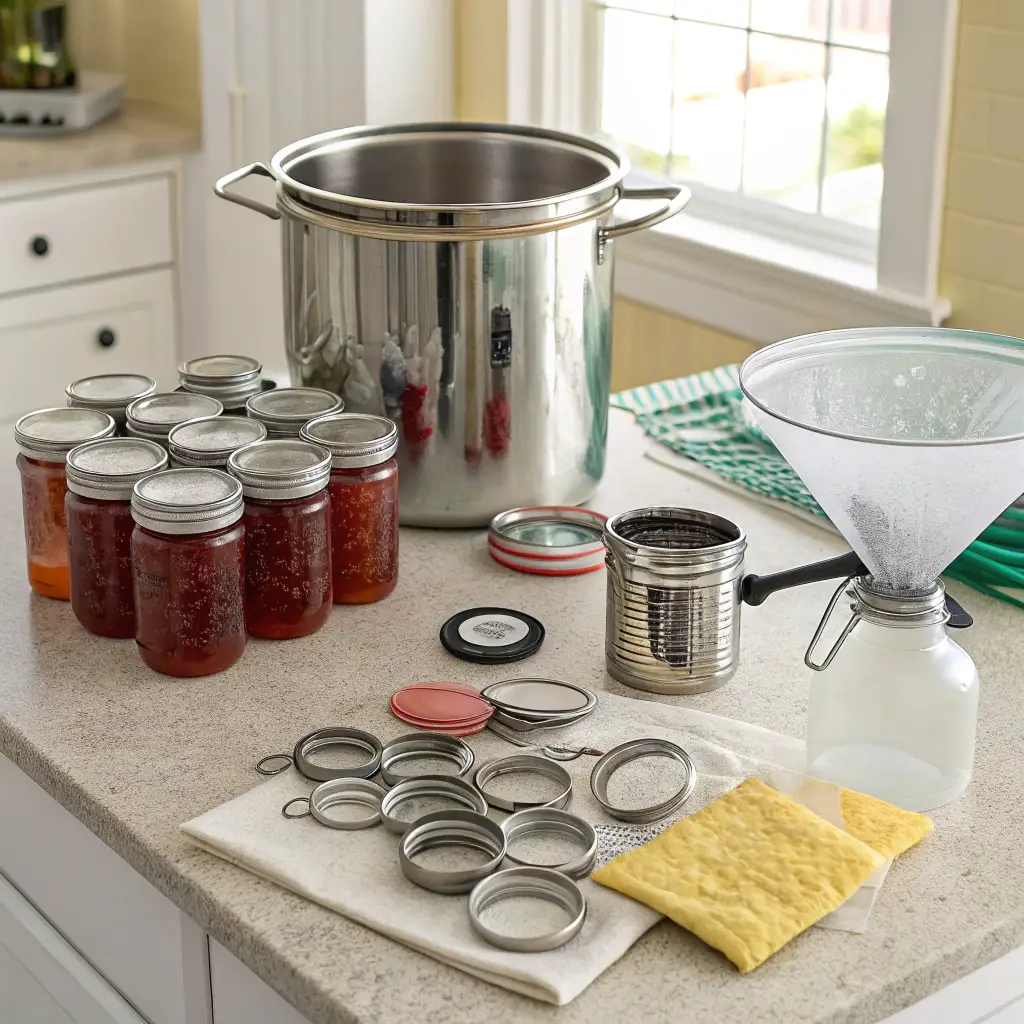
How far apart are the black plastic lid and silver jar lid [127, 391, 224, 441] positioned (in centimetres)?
29

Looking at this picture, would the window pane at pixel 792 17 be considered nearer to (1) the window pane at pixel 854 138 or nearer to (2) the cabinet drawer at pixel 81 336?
(1) the window pane at pixel 854 138

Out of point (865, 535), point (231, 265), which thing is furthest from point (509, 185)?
point (231, 265)

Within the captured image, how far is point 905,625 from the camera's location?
0.94 m

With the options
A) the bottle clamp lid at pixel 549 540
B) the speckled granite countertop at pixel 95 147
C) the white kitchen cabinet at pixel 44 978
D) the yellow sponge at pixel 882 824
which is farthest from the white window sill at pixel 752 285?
the white kitchen cabinet at pixel 44 978

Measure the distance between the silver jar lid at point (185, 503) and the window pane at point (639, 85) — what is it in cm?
158

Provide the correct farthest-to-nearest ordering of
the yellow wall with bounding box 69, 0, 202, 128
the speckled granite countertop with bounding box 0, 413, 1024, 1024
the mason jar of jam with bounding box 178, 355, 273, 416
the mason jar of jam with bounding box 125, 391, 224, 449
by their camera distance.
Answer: the yellow wall with bounding box 69, 0, 202, 128, the mason jar of jam with bounding box 178, 355, 273, 416, the mason jar of jam with bounding box 125, 391, 224, 449, the speckled granite countertop with bounding box 0, 413, 1024, 1024

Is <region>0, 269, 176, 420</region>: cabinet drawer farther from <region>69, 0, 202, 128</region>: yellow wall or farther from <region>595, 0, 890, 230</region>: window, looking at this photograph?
<region>595, 0, 890, 230</region>: window

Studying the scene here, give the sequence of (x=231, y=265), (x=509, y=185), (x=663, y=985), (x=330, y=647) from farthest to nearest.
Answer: (x=231, y=265), (x=509, y=185), (x=330, y=647), (x=663, y=985)

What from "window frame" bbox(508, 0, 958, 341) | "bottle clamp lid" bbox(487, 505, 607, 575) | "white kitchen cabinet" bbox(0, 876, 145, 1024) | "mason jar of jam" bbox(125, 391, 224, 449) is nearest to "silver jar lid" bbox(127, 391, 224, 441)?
"mason jar of jam" bbox(125, 391, 224, 449)

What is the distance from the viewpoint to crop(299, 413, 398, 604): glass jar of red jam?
1.19 metres

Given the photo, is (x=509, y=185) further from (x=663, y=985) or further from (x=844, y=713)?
(x=663, y=985)

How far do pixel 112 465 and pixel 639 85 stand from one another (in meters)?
1.61

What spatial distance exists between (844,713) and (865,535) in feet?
0.41

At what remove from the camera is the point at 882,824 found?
914 mm
